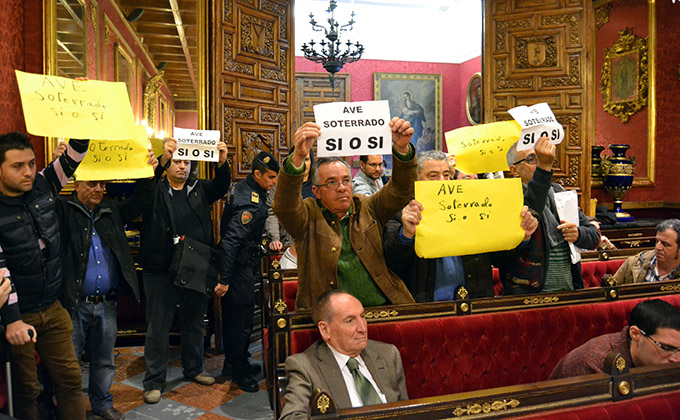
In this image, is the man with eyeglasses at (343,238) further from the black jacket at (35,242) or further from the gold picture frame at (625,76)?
the gold picture frame at (625,76)

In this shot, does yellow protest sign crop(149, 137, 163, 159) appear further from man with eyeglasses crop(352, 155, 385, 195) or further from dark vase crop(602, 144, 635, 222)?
dark vase crop(602, 144, 635, 222)

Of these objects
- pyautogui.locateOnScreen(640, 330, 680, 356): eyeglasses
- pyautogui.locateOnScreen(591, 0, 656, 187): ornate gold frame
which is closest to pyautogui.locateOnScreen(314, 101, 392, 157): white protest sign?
pyautogui.locateOnScreen(640, 330, 680, 356): eyeglasses

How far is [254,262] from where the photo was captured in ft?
12.6

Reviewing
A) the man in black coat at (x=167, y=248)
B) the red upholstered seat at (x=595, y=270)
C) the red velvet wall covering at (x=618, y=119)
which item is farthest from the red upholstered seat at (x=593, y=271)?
the red velvet wall covering at (x=618, y=119)

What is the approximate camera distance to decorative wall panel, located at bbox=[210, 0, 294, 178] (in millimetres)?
4617

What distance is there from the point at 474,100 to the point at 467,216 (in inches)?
337

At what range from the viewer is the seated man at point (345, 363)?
187 centimetres

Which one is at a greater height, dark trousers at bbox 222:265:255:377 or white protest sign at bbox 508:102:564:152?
white protest sign at bbox 508:102:564:152

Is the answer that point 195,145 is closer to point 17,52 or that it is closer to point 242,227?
point 242,227

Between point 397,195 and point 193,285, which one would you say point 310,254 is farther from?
point 193,285

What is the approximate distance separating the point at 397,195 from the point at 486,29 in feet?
14.7

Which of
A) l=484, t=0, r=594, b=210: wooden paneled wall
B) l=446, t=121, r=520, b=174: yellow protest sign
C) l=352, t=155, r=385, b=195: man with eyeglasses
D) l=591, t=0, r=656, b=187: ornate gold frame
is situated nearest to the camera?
l=446, t=121, r=520, b=174: yellow protest sign

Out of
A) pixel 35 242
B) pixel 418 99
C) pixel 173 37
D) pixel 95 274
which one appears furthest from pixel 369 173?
pixel 418 99

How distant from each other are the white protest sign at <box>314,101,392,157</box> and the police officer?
1678mm
